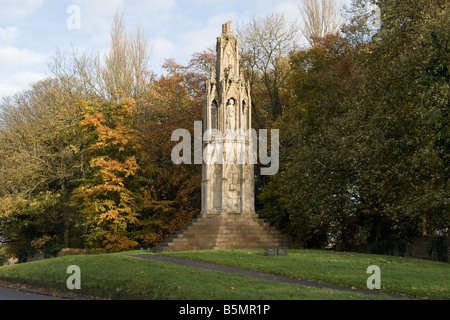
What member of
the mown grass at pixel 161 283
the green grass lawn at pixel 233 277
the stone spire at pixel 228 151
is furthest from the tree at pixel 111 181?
the mown grass at pixel 161 283

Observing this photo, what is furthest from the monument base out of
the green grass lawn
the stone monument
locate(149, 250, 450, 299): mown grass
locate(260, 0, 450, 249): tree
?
the green grass lawn

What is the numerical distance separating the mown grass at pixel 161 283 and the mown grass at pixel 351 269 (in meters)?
1.15

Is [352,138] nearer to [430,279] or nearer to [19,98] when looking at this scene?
[430,279]

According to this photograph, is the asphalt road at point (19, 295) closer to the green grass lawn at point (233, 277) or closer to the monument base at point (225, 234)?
the green grass lawn at point (233, 277)

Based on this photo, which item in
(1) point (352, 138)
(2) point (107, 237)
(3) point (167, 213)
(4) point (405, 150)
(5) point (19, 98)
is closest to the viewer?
(4) point (405, 150)

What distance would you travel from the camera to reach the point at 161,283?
627 inches

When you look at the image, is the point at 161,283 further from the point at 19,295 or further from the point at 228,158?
the point at 228,158

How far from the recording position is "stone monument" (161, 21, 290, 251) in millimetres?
30312

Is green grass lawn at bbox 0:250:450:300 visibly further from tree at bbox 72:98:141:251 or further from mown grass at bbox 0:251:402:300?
tree at bbox 72:98:141:251

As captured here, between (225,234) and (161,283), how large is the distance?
1313 cm

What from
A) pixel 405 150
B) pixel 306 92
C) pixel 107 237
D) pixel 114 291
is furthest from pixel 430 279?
pixel 107 237

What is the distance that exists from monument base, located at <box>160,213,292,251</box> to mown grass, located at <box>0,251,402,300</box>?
6.32 meters

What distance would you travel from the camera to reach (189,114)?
40281 millimetres

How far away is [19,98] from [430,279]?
39914 mm
